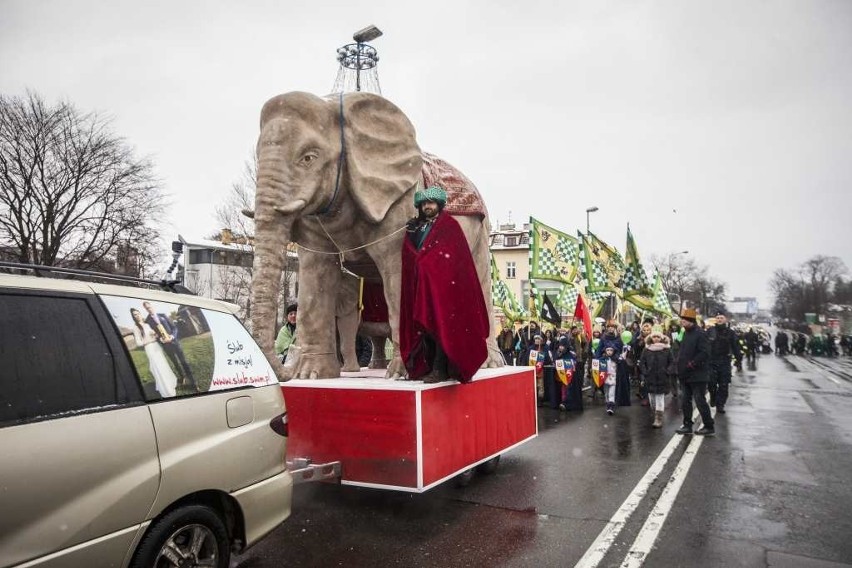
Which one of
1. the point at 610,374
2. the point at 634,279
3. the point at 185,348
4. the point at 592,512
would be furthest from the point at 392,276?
the point at 634,279

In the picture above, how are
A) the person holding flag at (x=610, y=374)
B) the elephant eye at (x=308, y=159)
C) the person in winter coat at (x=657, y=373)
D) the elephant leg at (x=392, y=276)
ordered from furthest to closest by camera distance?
the person holding flag at (x=610, y=374)
the person in winter coat at (x=657, y=373)
the elephant leg at (x=392, y=276)
the elephant eye at (x=308, y=159)

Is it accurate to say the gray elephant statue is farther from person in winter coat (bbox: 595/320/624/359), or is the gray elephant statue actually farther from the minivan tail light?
person in winter coat (bbox: 595/320/624/359)

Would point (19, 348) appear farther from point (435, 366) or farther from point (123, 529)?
point (435, 366)

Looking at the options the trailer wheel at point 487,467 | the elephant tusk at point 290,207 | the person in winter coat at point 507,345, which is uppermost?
the elephant tusk at point 290,207

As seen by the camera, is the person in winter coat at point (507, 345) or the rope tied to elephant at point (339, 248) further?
the person in winter coat at point (507, 345)

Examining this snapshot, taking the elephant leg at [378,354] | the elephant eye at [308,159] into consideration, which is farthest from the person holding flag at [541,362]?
the elephant eye at [308,159]

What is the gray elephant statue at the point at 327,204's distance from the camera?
198 inches

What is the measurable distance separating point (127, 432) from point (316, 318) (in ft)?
12.1

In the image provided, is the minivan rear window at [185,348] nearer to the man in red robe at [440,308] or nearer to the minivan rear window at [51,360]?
the minivan rear window at [51,360]

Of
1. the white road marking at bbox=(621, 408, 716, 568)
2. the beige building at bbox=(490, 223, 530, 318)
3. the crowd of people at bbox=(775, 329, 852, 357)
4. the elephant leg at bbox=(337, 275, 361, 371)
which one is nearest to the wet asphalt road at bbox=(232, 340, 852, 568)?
the white road marking at bbox=(621, 408, 716, 568)

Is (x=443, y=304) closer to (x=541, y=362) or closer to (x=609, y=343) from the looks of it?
(x=541, y=362)

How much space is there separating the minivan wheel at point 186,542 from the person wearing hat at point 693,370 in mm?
7567

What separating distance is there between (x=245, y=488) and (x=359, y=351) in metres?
7.01

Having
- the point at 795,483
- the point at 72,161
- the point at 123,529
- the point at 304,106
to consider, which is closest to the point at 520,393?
the point at 795,483
